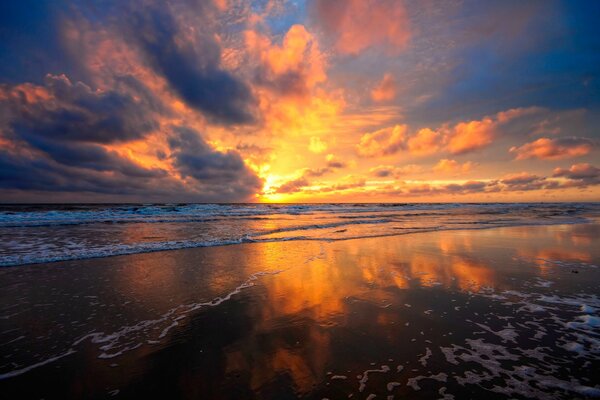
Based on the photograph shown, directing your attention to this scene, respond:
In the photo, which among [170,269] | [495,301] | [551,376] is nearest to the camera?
[551,376]

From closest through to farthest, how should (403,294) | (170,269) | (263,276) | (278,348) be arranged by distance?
1. (278,348)
2. (403,294)
3. (263,276)
4. (170,269)

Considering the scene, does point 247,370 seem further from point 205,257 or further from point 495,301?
point 205,257

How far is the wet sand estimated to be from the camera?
138 inches

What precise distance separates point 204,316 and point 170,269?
433 centimetres

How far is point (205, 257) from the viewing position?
11.2 meters

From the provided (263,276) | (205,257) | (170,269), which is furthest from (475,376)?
(205,257)

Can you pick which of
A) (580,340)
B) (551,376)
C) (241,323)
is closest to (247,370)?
(241,323)

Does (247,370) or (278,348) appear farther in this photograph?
(278,348)

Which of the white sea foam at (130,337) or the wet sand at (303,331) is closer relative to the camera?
the wet sand at (303,331)

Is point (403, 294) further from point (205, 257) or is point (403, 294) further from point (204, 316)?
point (205, 257)

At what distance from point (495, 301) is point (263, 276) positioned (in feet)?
18.9

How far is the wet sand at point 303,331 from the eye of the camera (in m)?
3.52

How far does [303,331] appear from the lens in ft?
16.1

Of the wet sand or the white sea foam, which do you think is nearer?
the wet sand
